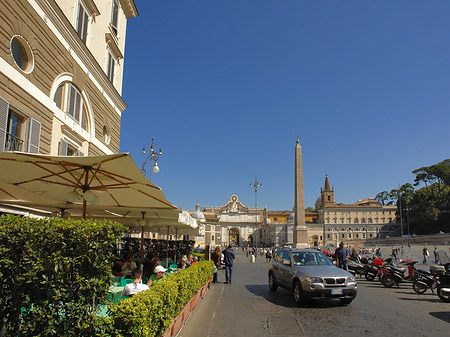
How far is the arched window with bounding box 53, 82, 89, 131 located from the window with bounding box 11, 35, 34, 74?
5.81ft

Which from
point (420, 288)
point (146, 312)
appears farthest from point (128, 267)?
point (420, 288)

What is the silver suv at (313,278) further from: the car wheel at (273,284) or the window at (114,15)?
the window at (114,15)

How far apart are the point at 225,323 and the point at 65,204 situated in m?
4.79

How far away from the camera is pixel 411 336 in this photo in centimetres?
638

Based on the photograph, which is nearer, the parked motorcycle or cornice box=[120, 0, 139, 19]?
the parked motorcycle

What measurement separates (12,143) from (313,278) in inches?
346

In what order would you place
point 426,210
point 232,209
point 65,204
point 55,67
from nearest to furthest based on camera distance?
point 65,204 → point 55,67 → point 426,210 → point 232,209

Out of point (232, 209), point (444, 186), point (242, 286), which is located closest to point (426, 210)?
point (444, 186)

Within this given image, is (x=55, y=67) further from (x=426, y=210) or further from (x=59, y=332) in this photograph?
(x=426, y=210)

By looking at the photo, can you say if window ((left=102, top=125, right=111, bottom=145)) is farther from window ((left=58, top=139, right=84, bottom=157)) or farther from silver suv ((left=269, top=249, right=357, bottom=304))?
silver suv ((left=269, top=249, right=357, bottom=304))

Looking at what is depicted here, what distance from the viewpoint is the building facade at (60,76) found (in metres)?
9.80

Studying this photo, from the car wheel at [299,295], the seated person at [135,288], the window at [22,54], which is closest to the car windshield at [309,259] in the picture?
the car wheel at [299,295]

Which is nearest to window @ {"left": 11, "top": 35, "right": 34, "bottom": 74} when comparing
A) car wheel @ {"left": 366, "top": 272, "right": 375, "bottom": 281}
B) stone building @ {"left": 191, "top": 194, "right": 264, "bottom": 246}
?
car wheel @ {"left": 366, "top": 272, "right": 375, "bottom": 281}

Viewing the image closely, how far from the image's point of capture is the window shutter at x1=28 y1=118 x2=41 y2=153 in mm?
10600
